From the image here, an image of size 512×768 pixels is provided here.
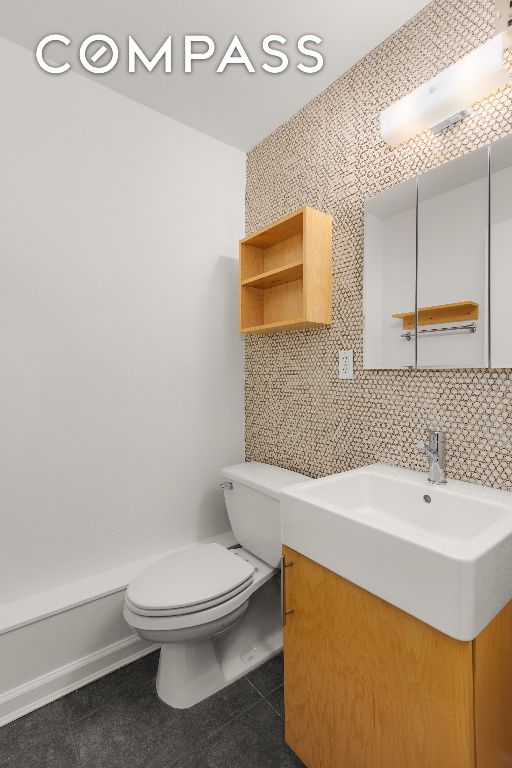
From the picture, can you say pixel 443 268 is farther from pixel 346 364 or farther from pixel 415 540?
pixel 415 540

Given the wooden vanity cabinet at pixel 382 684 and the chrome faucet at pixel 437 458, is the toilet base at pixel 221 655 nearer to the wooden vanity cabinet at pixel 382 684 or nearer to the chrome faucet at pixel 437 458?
the wooden vanity cabinet at pixel 382 684

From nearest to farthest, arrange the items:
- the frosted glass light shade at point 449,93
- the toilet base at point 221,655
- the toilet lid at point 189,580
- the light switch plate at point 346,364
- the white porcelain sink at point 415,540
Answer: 1. the white porcelain sink at point 415,540
2. the frosted glass light shade at point 449,93
3. the toilet lid at point 189,580
4. the toilet base at point 221,655
5. the light switch plate at point 346,364

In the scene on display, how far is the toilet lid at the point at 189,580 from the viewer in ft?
4.25

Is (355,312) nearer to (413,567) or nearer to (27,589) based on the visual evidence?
Answer: (413,567)

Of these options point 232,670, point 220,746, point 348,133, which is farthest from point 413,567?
point 348,133

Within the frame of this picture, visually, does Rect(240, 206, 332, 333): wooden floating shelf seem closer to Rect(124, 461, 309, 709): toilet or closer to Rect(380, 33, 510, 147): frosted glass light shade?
Rect(380, 33, 510, 147): frosted glass light shade

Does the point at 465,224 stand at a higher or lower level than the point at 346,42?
lower

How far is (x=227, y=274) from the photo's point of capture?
6.87 ft

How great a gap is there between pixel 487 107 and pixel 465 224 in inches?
12.9

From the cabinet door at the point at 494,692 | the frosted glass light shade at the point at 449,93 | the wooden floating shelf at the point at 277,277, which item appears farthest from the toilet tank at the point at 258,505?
the frosted glass light shade at the point at 449,93

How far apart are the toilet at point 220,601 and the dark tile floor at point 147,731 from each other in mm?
76

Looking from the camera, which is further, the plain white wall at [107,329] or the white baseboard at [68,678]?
the plain white wall at [107,329]

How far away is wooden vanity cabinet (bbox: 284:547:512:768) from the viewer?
30.1 inches

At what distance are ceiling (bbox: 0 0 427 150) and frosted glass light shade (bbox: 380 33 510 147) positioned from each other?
0.37 metres
